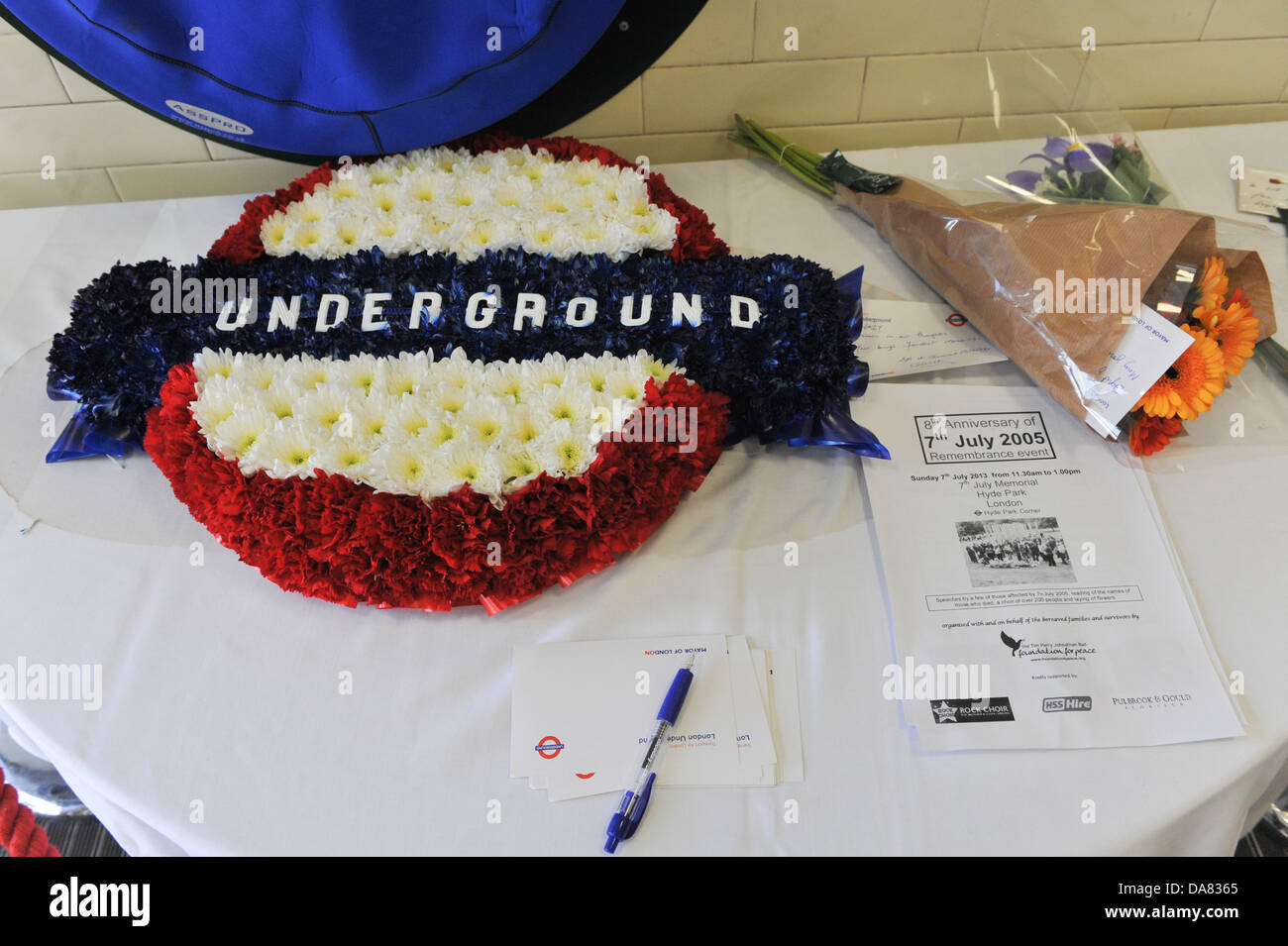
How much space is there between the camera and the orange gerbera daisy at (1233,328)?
815mm

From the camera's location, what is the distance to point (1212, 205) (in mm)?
1120

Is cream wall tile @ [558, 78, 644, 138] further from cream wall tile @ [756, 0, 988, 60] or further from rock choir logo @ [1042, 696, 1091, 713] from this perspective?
rock choir logo @ [1042, 696, 1091, 713]

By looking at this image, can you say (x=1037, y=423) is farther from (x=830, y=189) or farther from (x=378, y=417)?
(x=378, y=417)

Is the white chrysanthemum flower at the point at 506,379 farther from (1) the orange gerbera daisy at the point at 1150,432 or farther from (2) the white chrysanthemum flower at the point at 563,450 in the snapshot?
(1) the orange gerbera daisy at the point at 1150,432

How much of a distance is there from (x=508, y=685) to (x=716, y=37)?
0.89m

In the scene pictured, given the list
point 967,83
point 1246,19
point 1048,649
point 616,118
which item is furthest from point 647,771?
point 1246,19

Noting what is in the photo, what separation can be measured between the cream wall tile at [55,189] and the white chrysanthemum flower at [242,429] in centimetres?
70

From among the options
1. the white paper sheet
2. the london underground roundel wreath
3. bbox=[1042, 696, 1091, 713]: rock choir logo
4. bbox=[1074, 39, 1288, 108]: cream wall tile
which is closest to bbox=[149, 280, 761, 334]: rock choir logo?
the london underground roundel wreath

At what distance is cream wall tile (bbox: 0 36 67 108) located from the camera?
1.08m

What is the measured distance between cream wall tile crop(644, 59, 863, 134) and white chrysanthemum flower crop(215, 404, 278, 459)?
28.0 inches

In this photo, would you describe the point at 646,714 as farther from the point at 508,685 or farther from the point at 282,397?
the point at 282,397

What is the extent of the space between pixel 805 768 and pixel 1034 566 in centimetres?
30
